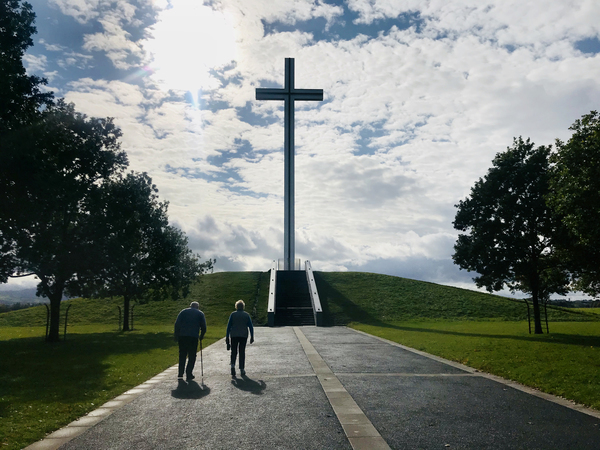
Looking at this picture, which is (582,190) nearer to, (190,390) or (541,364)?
(541,364)

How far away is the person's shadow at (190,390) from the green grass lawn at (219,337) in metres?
1.27

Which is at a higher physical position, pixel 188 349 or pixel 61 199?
pixel 61 199

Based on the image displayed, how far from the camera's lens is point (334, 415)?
24.4ft

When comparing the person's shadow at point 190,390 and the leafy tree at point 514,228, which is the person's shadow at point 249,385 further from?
the leafy tree at point 514,228

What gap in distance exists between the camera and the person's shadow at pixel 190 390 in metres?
9.29

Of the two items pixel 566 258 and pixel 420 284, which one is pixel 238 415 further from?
pixel 420 284

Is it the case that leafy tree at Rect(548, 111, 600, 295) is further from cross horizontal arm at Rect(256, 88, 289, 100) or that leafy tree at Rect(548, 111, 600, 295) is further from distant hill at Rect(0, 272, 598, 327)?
cross horizontal arm at Rect(256, 88, 289, 100)

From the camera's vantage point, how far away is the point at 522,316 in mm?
41781

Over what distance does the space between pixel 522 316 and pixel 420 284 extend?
12.7 meters

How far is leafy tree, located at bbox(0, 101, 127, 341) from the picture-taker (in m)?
17.9

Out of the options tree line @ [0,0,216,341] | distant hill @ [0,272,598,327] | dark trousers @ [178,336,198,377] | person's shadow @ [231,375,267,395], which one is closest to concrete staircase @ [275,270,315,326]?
distant hill @ [0,272,598,327]

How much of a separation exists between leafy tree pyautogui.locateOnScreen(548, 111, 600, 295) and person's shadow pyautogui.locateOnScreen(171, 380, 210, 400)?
1653cm

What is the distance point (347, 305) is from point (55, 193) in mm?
28274

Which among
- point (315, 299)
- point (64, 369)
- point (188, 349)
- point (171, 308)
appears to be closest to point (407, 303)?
point (315, 299)
